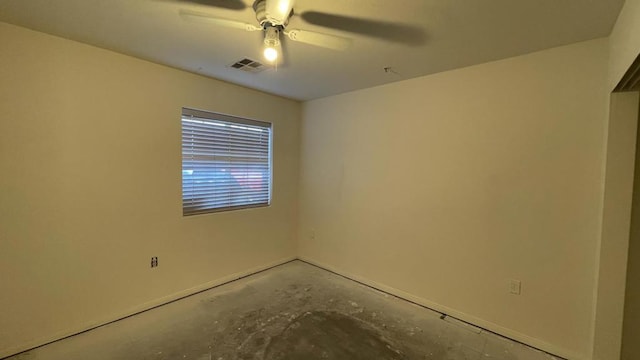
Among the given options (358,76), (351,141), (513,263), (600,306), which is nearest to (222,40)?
(358,76)

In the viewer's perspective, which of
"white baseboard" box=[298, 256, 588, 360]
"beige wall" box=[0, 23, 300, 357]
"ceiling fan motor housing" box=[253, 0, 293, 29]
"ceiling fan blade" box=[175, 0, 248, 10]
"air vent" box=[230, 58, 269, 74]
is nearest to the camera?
"ceiling fan motor housing" box=[253, 0, 293, 29]

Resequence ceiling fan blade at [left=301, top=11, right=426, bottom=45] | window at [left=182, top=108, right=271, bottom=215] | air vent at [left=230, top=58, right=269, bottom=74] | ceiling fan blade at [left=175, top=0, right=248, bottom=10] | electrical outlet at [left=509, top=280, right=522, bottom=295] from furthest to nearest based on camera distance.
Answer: window at [left=182, top=108, right=271, bottom=215], air vent at [left=230, top=58, right=269, bottom=74], electrical outlet at [left=509, top=280, right=522, bottom=295], ceiling fan blade at [left=301, top=11, right=426, bottom=45], ceiling fan blade at [left=175, top=0, right=248, bottom=10]

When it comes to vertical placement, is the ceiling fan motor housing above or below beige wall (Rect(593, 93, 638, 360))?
above

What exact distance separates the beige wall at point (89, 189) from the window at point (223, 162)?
12cm

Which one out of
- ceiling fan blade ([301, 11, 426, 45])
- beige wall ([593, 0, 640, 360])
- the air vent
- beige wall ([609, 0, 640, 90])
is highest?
ceiling fan blade ([301, 11, 426, 45])

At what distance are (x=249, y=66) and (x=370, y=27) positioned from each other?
48.5 inches

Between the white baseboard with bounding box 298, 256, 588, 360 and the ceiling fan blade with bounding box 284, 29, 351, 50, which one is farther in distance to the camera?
the white baseboard with bounding box 298, 256, 588, 360

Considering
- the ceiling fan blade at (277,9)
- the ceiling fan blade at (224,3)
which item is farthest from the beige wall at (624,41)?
the ceiling fan blade at (224,3)

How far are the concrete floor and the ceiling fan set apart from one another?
2.10 m

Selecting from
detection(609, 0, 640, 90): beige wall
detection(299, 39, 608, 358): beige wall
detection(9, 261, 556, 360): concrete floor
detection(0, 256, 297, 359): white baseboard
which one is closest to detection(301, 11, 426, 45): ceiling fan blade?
detection(299, 39, 608, 358): beige wall

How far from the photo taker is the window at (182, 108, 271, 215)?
9.68 feet

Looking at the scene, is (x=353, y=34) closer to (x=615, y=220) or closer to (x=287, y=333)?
(x=615, y=220)

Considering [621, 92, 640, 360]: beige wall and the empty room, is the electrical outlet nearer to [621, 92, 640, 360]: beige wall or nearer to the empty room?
the empty room

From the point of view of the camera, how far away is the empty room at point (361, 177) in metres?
1.83
